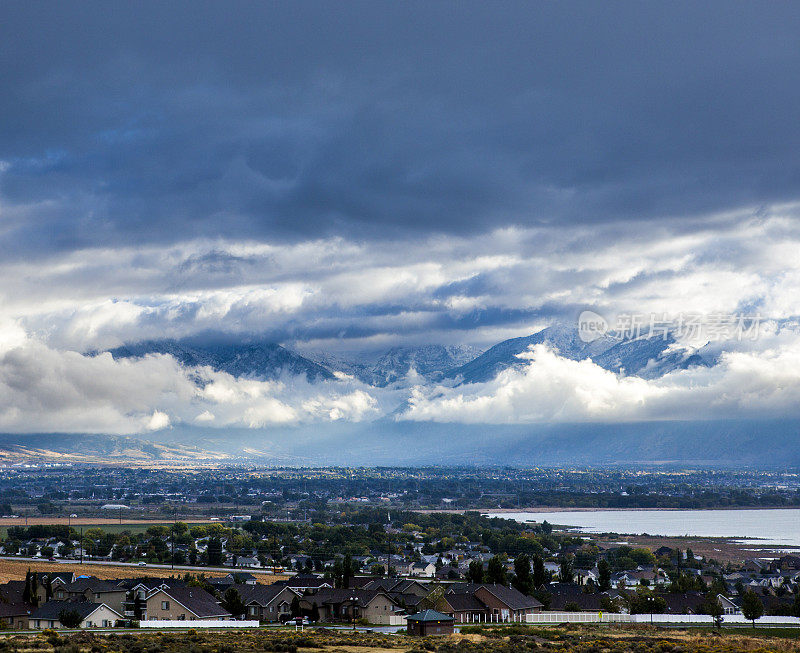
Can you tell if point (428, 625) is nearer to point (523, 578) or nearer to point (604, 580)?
point (523, 578)

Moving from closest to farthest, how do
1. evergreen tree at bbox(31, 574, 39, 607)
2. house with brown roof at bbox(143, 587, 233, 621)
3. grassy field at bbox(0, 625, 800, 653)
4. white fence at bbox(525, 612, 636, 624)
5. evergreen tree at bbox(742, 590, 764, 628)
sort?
grassy field at bbox(0, 625, 800, 653) < evergreen tree at bbox(31, 574, 39, 607) < house with brown roof at bbox(143, 587, 233, 621) < evergreen tree at bbox(742, 590, 764, 628) < white fence at bbox(525, 612, 636, 624)

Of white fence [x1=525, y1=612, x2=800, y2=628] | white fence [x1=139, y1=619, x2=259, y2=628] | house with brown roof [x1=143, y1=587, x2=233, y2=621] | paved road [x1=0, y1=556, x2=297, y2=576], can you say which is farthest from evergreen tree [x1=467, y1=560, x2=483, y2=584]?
paved road [x1=0, y1=556, x2=297, y2=576]

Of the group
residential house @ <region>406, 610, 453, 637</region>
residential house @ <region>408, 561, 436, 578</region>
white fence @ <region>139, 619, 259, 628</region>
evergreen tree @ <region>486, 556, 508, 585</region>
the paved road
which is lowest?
residential house @ <region>408, 561, 436, 578</region>

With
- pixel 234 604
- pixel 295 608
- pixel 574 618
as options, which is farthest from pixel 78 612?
pixel 574 618

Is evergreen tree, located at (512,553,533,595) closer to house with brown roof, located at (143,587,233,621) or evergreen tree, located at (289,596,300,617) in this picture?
evergreen tree, located at (289,596,300,617)

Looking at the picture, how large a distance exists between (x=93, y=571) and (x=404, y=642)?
198 ft

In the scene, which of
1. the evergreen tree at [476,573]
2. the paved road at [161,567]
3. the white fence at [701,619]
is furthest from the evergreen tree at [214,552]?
the white fence at [701,619]

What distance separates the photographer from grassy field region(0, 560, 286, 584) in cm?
11400

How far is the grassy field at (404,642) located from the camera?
60.1 metres

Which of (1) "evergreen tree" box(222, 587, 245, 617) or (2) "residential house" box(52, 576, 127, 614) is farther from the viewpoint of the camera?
(1) "evergreen tree" box(222, 587, 245, 617)

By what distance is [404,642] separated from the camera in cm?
6738

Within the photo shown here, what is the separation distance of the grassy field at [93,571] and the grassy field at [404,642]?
42.3m

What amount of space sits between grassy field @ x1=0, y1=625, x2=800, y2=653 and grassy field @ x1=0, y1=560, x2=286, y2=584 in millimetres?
42255

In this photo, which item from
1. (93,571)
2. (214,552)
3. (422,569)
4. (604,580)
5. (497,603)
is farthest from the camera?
(214,552)
